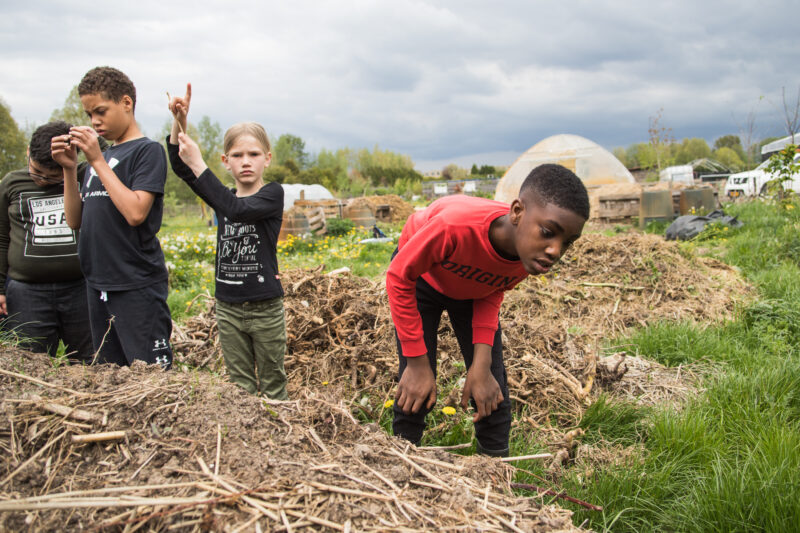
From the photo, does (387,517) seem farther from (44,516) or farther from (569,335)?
(569,335)

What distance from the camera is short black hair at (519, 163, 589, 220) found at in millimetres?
1771

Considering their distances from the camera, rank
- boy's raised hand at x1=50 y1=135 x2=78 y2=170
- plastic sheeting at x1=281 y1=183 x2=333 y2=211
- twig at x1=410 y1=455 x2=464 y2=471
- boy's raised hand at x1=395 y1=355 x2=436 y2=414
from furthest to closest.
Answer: plastic sheeting at x1=281 y1=183 x2=333 y2=211 < boy's raised hand at x1=50 y1=135 x2=78 y2=170 < boy's raised hand at x1=395 y1=355 x2=436 y2=414 < twig at x1=410 y1=455 x2=464 y2=471

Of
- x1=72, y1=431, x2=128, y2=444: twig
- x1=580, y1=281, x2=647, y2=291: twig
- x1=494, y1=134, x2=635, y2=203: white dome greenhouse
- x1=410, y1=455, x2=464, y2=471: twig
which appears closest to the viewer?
x1=72, y1=431, x2=128, y2=444: twig

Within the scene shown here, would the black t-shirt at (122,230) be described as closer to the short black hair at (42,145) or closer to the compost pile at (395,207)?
the short black hair at (42,145)

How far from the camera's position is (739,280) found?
20.1 feet

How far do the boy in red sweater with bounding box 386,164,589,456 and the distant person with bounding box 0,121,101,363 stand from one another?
2.19m

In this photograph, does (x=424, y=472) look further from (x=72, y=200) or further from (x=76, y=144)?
(x=72, y=200)

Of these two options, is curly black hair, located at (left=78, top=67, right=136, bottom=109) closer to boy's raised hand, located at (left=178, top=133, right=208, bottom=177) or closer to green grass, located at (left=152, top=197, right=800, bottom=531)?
boy's raised hand, located at (left=178, top=133, right=208, bottom=177)

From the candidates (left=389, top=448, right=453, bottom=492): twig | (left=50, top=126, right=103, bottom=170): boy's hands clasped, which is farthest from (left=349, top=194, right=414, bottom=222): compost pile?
(left=389, top=448, right=453, bottom=492): twig

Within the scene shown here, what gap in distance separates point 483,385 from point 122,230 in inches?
80.7

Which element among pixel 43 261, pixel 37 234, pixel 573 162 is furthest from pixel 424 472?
pixel 573 162

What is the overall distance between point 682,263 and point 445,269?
5315mm

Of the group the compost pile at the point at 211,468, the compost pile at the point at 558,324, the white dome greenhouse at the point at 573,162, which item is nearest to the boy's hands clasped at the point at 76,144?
the compost pile at the point at 211,468

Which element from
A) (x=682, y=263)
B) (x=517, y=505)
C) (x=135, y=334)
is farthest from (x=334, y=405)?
(x=682, y=263)
